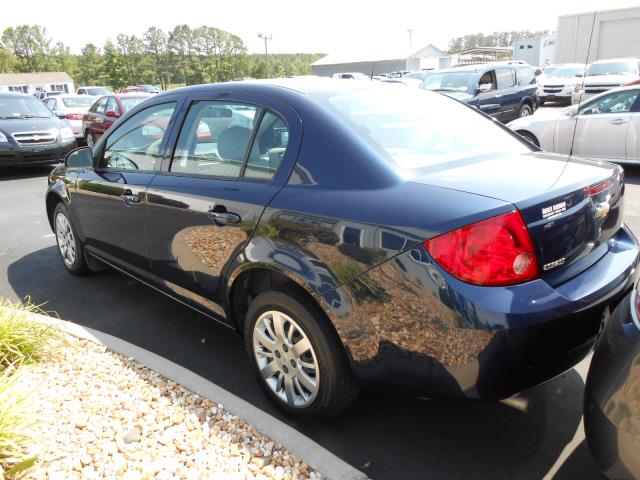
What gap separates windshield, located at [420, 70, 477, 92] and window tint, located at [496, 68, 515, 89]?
35.5 inches

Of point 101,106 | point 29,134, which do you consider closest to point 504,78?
point 101,106

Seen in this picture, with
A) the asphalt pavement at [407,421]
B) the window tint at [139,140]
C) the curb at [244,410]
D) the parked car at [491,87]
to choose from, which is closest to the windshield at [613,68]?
the parked car at [491,87]

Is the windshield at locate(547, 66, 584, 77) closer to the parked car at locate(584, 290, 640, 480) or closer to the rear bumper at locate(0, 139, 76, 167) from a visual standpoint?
the rear bumper at locate(0, 139, 76, 167)

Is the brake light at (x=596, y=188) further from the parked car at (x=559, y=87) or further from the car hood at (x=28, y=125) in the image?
the parked car at (x=559, y=87)

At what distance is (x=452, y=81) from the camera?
13.2 meters

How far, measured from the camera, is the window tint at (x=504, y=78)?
1350cm

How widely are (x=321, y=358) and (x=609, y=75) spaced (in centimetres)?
1968

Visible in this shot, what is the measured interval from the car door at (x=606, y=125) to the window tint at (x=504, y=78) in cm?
509

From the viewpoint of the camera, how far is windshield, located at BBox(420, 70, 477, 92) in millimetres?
12945

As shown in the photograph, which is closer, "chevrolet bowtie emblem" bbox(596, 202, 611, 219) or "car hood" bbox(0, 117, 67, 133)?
"chevrolet bowtie emblem" bbox(596, 202, 611, 219)

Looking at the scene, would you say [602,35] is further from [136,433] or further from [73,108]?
[136,433]

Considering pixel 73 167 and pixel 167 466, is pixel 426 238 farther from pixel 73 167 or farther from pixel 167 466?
pixel 73 167

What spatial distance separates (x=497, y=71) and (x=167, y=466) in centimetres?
1338

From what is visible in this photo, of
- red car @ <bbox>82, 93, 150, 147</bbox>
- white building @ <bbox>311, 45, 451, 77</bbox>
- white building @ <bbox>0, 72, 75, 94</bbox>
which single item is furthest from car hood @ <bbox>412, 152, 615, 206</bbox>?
white building @ <bbox>0, 72, 75, 94</bbox>
